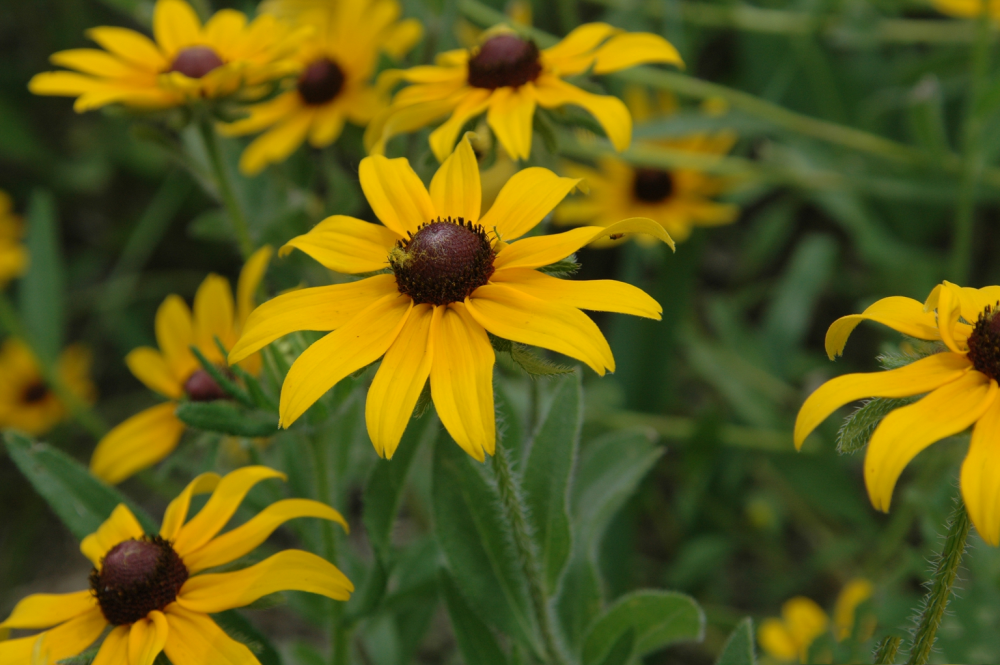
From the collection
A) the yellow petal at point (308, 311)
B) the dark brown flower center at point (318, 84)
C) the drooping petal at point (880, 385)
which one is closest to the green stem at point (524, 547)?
the yellow petal at point (308, 311)

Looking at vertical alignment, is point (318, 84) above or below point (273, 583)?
above

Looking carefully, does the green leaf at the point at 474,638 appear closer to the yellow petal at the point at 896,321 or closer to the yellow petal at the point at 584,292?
the yellow petal at the point at 584,292

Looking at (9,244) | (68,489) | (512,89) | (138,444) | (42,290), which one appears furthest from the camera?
(9,244)

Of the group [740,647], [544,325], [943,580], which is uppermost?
[544,325]

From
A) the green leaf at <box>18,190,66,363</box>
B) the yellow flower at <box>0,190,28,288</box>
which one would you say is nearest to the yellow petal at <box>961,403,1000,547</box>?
the green leaf at <box>18,190,66,363</box>

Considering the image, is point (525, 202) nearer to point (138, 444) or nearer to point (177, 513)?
point (177, 513)

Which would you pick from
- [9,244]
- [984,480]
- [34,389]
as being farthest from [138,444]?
[9,244]

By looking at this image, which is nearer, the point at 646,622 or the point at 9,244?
the point at 646,622

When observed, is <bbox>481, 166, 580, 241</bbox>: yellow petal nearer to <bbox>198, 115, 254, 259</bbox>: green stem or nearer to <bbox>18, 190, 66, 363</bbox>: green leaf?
<bbox>198, 115, 254, 259</bbox>: green stem

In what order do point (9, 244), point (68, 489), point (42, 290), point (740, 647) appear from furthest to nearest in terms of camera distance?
point (9, 244), point (42, 290), point (68, 489), point (740, 647)
